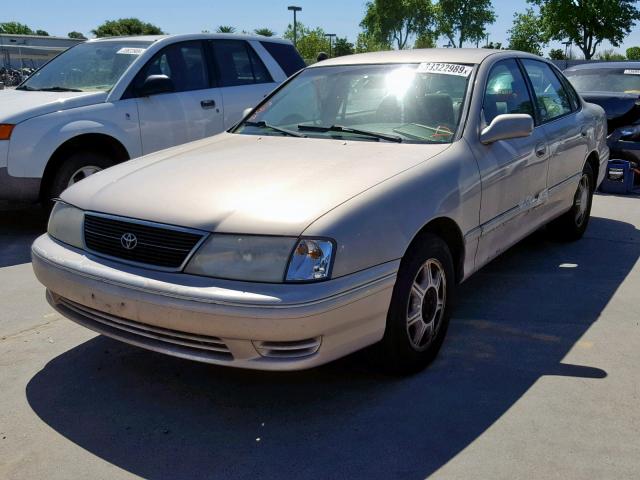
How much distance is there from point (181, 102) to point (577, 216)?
3.85 m

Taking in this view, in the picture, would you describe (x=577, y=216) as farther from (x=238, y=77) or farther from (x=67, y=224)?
(x=67, y=224)

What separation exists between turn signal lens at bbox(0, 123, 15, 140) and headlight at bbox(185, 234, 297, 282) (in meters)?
3.70

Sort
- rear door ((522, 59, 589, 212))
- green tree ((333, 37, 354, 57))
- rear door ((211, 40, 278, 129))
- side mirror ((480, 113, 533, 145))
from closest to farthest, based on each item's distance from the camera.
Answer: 1. side mirror ((480, 113, 533, 145))
2. rear door ((522, 59, 589, 212))
3. rear door ((211, 40, 278, 129))
4. green tree ((333, 37, 354, 57))

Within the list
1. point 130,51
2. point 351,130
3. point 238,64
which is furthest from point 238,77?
point 351,130

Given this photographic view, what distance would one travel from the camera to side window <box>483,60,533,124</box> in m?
4.23

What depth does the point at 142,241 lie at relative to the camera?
119 inches

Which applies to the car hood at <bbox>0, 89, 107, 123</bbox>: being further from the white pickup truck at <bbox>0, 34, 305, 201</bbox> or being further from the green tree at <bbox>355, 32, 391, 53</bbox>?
the green tree at <bbox>355, 32, 391, 53</bbox>

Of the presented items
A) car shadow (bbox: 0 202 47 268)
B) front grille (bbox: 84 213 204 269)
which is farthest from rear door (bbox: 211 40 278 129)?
front grille (bbox: 84 213 204 269)

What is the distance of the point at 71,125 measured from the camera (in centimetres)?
604

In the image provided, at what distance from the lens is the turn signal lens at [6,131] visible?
578cm

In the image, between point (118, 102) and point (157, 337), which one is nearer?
point (157, 337)

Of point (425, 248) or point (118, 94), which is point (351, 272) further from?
point (118, 94)

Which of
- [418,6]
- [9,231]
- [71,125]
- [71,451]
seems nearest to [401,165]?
[71,451]

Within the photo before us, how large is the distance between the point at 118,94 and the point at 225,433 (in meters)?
4.40
